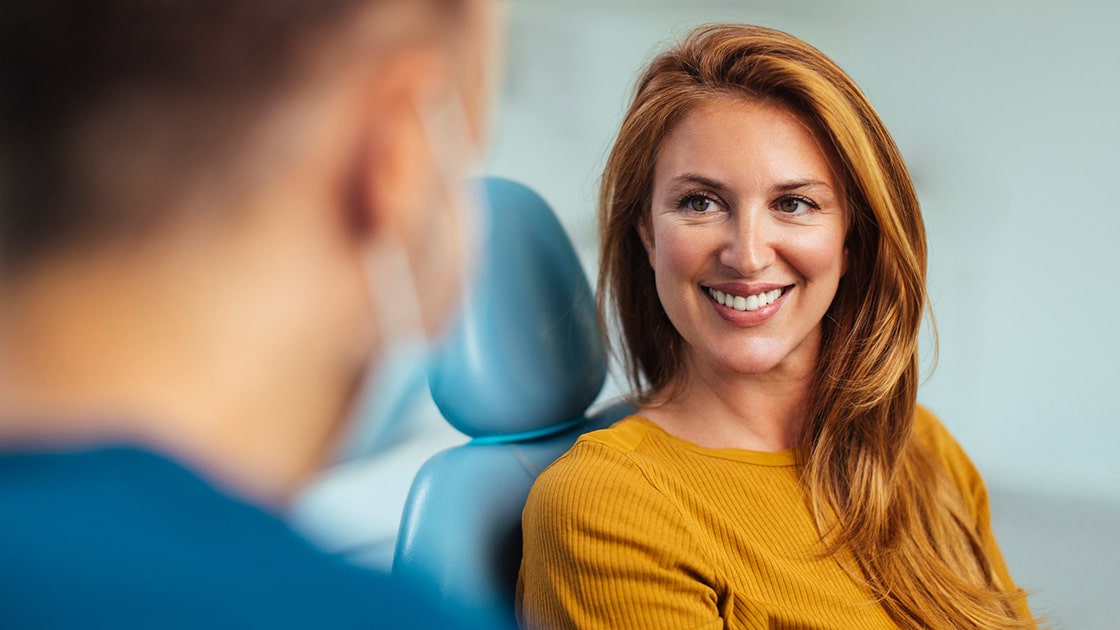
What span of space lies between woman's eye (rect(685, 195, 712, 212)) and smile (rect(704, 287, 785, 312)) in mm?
95

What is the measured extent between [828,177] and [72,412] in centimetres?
102

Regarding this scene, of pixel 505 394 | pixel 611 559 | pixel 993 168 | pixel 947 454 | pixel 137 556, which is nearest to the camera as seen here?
pixel 137 556

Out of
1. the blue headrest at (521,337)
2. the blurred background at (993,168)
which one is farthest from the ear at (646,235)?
the blurred background at (993,168)

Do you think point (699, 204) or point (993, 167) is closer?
point (699, 204)

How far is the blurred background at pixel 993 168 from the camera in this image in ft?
6.59

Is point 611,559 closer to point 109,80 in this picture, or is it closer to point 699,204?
point 699,204

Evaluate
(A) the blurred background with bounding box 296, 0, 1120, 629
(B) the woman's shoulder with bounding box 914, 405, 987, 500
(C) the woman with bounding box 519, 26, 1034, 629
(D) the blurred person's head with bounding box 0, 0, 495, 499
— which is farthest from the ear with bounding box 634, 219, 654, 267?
(D) the blurred person's head with bounding box 0, 0, 495, 499

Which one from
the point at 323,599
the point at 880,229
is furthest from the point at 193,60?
the point at 880,229

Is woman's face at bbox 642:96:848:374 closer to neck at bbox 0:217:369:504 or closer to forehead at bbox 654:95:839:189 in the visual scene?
forehead at bbox 654:95:839:189

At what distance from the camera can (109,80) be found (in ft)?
0.84

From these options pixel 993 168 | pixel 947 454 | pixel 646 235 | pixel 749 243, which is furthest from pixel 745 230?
pixel 993 168

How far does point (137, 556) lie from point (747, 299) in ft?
3.20

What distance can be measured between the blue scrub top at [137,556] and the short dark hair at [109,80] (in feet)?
0.20

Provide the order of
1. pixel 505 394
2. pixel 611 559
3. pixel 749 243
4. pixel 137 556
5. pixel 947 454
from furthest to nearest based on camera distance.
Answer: pixel 947 454 < pixel 505 394 < pixel 749 243 < pixel 611 559 < pixel 137 556
